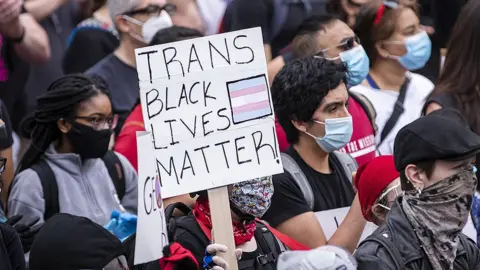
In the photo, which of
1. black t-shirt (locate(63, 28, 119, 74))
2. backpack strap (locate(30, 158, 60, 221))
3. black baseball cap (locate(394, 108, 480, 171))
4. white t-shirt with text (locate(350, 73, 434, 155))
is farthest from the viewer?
black t-shirt (locate(63, 28, 119, 74))

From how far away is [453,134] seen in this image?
4309 millimetres

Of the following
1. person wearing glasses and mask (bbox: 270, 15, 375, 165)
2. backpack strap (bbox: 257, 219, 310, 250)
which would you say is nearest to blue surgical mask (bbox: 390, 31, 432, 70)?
person wearing glasses and mask (bbox: 270, 15, 375, 165)

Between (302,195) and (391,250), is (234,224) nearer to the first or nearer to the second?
(302,195)

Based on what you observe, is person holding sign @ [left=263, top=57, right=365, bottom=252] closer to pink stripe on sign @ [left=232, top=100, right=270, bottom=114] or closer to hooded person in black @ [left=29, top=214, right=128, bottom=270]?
pink stripe on sign @ [left=232, top=100, right=270, bottom=114]

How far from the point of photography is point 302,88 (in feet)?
18.8

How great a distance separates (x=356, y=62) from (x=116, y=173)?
1.65 metres

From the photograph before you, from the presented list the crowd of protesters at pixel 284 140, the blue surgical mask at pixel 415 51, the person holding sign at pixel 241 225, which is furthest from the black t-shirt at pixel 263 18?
the person holding sign at pixel 241 225

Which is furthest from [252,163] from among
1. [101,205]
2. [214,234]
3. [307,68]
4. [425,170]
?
[101,205]

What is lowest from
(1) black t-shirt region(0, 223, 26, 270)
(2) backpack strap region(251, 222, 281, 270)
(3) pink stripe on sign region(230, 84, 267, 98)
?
(2) backpack strap region(251, 222, 281, 270)

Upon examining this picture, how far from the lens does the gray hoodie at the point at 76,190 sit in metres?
5.76

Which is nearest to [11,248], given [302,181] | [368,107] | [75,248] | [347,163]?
[75,248]

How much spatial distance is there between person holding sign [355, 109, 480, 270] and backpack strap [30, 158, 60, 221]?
2.09m

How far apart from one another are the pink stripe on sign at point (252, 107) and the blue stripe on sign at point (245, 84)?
78mm

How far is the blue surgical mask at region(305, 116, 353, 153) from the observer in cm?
571
